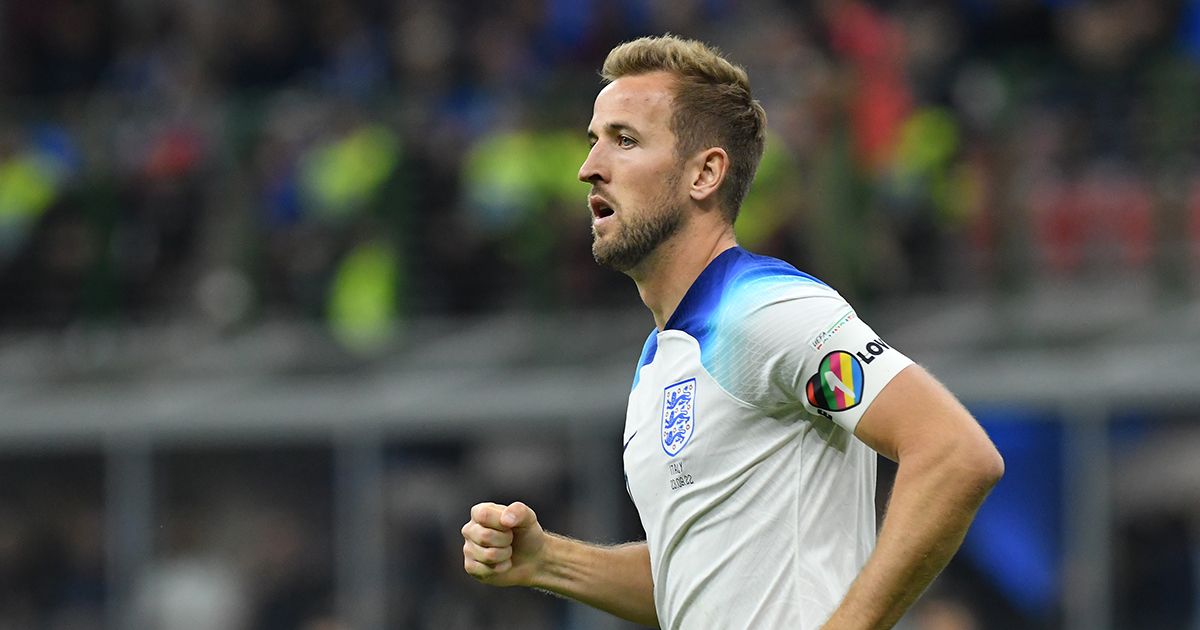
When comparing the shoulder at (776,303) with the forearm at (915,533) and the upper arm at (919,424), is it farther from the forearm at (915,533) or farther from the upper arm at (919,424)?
the forearm at (915,533)

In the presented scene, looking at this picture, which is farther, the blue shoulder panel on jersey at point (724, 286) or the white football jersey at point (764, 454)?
the blue shoulder panel on jersey at point (724, 286)

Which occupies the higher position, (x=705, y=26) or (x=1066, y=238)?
(x=705, y=26)

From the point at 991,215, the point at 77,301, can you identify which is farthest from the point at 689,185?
the point at 77,301

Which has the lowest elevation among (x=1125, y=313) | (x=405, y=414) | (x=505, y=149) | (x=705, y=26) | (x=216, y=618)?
(x=216, y=618)

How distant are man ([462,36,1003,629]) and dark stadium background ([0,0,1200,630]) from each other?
5550mm

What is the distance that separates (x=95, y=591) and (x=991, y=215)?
625 cm

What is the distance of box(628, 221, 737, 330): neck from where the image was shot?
3.75m

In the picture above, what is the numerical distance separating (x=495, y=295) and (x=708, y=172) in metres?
8.24

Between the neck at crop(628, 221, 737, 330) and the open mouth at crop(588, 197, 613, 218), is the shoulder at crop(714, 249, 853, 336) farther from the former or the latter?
the open mouth at crop(588, 197, 613, 218)

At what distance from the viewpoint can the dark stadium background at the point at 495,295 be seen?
10328 mm

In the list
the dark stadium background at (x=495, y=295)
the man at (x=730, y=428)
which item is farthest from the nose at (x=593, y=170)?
the dark stadium background at (x=495, y=295)

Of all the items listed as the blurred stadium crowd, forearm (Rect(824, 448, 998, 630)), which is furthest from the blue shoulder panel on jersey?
the blurred stadium crowd

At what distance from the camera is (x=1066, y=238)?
10.5 m

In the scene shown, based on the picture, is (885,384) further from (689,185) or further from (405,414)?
(405,414)
